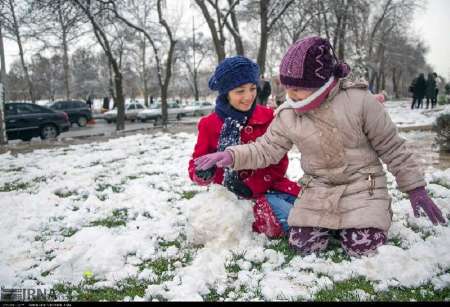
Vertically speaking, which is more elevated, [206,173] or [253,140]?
[253,140]

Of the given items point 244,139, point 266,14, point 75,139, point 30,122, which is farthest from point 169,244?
point 30,122

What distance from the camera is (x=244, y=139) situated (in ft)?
10.2

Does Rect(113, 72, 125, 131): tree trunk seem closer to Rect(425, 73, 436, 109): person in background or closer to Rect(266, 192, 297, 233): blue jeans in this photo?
Rect(266, 192, 297, 233): blue jeans

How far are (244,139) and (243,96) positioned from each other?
348mm

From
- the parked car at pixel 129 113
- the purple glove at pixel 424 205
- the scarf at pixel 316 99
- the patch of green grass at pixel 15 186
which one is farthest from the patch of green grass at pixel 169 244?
the parked car at pixel 129 113

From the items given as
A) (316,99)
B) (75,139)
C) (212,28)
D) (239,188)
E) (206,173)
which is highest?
(212,28)

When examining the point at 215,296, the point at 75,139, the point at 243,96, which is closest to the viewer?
the point at 215,296

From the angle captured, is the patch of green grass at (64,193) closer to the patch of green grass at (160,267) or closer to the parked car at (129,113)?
the patch of green grass at (160,267)

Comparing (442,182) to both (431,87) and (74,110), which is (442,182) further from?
(74,110)

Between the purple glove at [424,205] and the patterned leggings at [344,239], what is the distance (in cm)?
27

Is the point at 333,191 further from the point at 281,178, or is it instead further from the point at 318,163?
the point at 281,178

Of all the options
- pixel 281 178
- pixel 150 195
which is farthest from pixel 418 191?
Result: pixel 150 195

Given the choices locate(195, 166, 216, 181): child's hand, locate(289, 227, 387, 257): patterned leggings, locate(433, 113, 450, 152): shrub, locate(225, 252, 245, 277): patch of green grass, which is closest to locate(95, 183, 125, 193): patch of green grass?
locate(195, 166, 216, 181): child's hand

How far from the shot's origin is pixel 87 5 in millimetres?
12820
